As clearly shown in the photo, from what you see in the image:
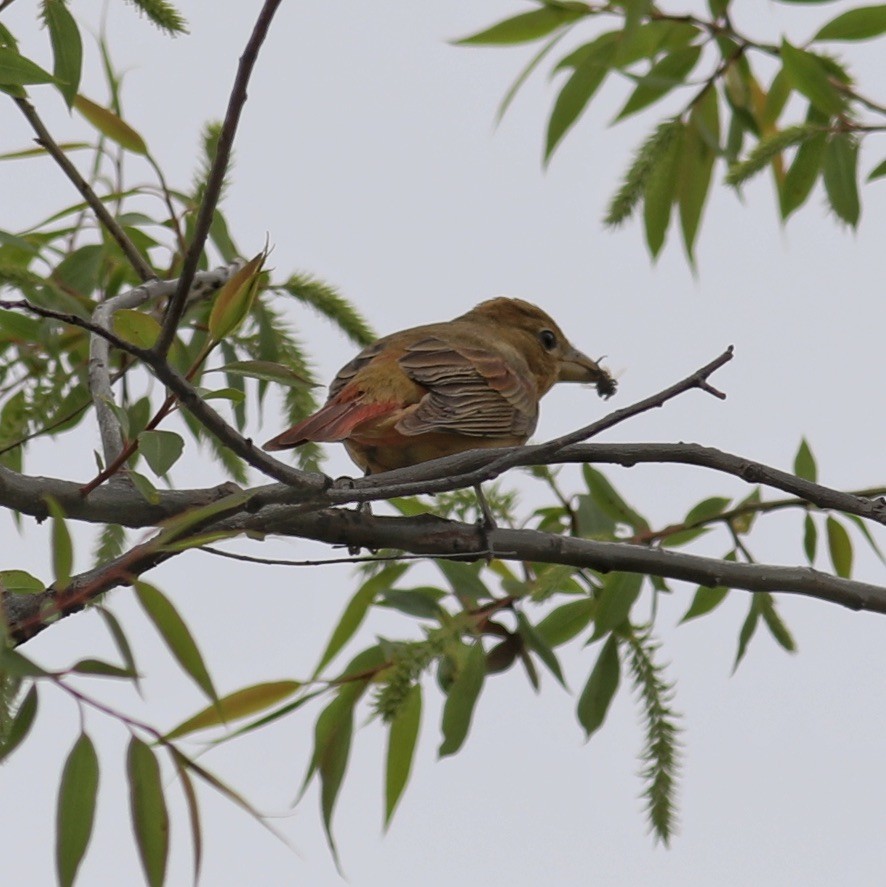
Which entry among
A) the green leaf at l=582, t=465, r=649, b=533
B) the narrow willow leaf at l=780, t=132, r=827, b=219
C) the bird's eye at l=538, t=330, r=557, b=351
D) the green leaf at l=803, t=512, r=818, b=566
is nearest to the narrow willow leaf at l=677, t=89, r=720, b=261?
the narrow willow leaf at l=780, t=132, r=827, b=219

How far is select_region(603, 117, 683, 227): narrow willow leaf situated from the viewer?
388 cm

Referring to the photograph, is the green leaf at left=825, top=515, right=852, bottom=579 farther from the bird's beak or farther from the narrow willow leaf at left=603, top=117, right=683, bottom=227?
the bird's beak

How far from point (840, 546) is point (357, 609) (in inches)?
45.3

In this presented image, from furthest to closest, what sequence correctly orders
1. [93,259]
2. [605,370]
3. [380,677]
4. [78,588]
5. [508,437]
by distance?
[605,370] < [508,437] < [93,259] < [380,677] < [78,588]

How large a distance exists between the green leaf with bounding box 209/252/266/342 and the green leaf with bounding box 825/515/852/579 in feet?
5.97

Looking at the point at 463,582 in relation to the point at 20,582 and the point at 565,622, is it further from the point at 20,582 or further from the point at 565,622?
the point at 20,582

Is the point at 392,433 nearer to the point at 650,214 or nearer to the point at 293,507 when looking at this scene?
the point at 650,214

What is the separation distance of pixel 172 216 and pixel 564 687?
4.28 feet

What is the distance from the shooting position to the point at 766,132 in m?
4.36

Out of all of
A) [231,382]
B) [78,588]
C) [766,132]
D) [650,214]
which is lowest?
[78,588]

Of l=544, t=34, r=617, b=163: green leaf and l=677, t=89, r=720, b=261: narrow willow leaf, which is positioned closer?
l=544, t=34, r=617, b=163: green leaf

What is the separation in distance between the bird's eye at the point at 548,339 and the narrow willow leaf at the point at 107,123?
103 inches

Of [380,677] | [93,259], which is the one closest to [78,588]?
[380,677]

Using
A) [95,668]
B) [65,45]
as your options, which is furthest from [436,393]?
[95,668]
